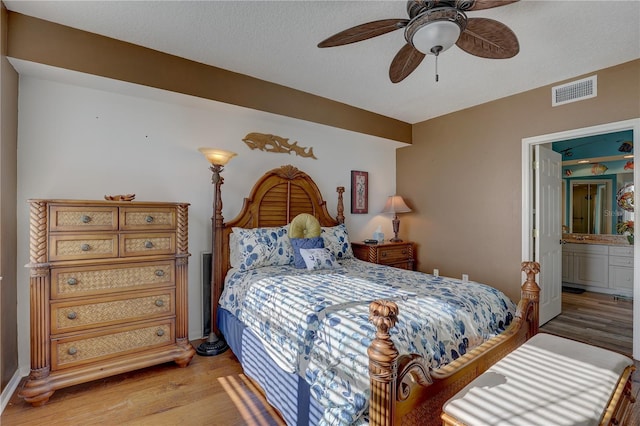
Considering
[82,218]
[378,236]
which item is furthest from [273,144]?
[82,218]

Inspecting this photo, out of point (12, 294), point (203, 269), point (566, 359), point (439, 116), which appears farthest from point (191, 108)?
point (566, 359)

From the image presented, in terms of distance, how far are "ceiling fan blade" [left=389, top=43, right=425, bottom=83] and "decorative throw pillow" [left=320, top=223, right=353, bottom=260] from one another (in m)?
1.78

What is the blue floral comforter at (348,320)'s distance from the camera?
4.38ft

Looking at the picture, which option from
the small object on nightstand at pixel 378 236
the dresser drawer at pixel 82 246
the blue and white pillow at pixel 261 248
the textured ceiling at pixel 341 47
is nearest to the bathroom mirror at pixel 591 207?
the textured ceiling at pixel 341 47

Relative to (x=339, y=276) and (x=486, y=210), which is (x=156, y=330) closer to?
(x=339, y=276)

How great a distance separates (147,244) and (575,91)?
13.7ft

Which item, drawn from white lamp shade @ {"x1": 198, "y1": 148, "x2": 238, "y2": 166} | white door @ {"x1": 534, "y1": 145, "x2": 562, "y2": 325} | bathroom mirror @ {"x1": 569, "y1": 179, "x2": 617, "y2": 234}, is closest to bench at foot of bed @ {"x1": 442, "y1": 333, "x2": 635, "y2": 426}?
white door @ {"x1": 534, "y1": 145, "x2": 562, "y2": 325}

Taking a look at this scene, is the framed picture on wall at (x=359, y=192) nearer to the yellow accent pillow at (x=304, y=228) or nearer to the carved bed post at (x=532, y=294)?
the yellow accent pillow at (x=304, y=228)

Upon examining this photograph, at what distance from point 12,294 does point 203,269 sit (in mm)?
1375

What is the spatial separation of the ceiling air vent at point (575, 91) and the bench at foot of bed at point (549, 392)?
259 cm

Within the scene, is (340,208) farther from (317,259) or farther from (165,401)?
(165,401)

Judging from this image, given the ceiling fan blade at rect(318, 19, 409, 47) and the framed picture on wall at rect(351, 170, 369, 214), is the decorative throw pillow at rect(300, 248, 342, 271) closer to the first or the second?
the framed picture on wall at rect(351, 170, 369, 214)

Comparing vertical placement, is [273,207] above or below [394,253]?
above

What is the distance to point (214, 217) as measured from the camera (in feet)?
9.62
